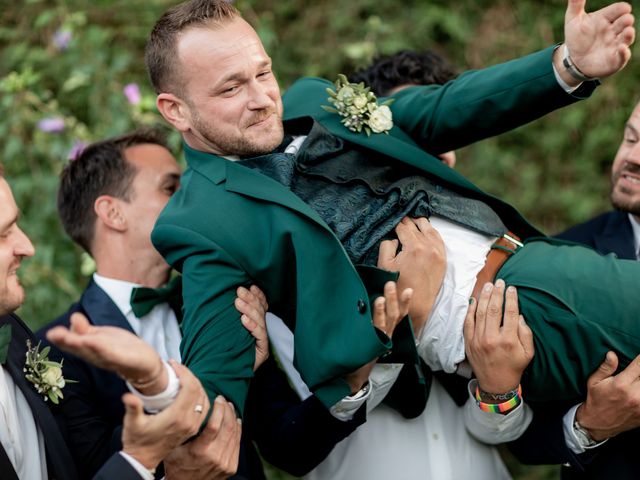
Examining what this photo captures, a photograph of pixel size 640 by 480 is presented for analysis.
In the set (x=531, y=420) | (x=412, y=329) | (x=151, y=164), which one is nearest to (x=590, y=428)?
(x=531, y=420)

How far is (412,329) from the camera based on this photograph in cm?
289

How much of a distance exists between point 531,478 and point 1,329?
12.2 ft

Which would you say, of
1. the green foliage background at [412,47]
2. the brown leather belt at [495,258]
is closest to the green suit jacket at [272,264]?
the brown leather belt at [495,258]

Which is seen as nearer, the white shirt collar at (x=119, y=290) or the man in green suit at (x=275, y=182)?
the man in green suit at (x=275, y=182)

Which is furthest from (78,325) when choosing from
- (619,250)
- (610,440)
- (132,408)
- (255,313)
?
(619,250)

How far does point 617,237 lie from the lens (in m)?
4.00

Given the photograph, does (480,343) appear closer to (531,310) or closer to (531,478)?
(531,310)

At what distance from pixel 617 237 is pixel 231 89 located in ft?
6.89

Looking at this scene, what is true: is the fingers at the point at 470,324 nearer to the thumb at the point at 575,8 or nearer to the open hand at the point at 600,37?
the open hand at the point at 600,37

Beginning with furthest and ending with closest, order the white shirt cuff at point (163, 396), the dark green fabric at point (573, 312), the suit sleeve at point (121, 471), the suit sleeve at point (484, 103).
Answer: the suit sleeve at point (484, 103), the dark green fabric at point (573, 312), the suit sleeve at point (121, 471), the white shirt cuff at point (163, 396)

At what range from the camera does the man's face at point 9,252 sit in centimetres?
279

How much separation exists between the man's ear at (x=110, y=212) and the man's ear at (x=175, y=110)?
1.01 m

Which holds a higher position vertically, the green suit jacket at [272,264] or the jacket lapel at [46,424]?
the green suit jacket at [272,264]

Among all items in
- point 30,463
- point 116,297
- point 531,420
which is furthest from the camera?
point 116,297
